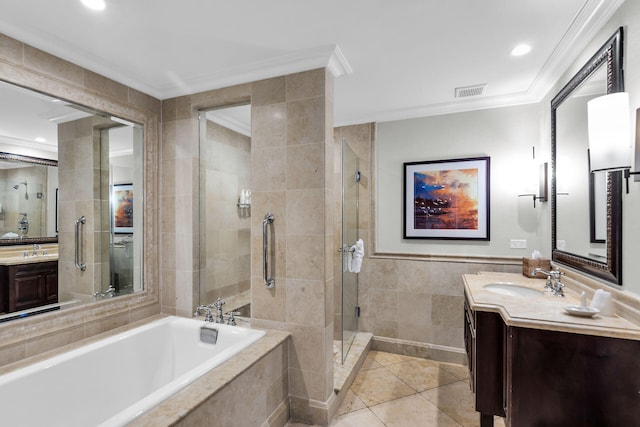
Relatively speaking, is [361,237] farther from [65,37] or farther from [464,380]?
[65,37]

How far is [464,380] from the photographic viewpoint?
2.70m

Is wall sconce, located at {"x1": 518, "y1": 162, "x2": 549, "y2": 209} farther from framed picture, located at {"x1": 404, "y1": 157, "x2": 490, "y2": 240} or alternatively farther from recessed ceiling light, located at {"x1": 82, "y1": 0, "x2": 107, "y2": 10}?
recessed ceiling light, located at {"x1": 82, "y1": 0, "x2": 107, "y2": 10}

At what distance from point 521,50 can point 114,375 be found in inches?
136

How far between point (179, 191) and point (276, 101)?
3.86 feet

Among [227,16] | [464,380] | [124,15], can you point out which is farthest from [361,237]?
[124,15]

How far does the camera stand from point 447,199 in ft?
9.95

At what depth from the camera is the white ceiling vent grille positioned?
262cm

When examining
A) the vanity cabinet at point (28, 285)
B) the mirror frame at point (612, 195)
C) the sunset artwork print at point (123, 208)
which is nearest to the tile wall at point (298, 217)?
the sunset artwork print at point (123, 208)

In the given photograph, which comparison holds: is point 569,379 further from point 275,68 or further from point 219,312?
point 275,68

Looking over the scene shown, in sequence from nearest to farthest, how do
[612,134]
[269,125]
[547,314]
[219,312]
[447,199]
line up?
[612,134]
[547,314]
[269,125]
[219,312]
[447,199]

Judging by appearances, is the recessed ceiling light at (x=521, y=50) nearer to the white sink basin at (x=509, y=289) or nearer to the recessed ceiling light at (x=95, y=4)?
the white sink basin at (x=509, y=289)

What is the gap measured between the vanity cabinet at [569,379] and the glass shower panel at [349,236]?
1427mm

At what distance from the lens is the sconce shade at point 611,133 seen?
4.51ft

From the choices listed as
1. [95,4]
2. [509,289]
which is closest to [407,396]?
[509,289]
